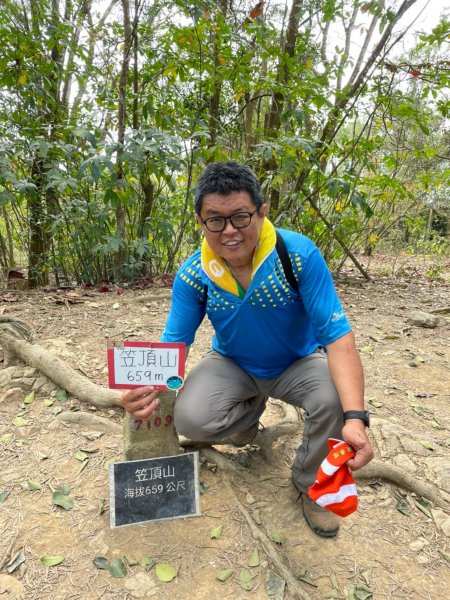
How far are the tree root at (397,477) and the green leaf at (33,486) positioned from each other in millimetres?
1543

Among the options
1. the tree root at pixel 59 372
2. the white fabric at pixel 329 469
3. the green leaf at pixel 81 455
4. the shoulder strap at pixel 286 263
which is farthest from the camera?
the tree root at pixel 59 372

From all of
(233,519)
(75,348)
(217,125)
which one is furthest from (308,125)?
(233,519)

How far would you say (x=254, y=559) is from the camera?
1.66 metres

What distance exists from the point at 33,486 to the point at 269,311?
4.57 feet

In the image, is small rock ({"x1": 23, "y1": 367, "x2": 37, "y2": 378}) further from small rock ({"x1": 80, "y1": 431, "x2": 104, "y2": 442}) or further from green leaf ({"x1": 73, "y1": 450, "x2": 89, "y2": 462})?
green leaf ({"x1": 73, "y1": 450, "x2": 89, "y2": 462})

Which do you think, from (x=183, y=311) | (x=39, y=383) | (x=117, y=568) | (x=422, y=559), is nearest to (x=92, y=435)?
(x=39, y=383)

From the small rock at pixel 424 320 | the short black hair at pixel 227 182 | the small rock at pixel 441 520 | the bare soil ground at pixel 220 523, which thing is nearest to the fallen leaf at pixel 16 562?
the bare soil ground at pixel 220 523

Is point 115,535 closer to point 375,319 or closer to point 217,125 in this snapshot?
point 375,319

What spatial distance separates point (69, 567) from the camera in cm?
161

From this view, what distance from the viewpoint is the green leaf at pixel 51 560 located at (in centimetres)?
162

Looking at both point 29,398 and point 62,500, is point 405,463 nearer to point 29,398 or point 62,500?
point 62,500

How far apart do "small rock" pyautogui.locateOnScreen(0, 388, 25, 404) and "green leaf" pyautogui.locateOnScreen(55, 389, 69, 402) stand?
0.73ft

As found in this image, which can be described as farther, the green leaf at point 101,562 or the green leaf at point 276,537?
the green leaf at point 276,537

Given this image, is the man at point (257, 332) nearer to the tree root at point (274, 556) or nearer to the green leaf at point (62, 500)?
the tree root at point (274, 556)
